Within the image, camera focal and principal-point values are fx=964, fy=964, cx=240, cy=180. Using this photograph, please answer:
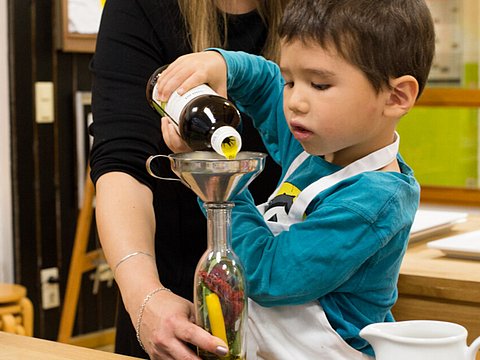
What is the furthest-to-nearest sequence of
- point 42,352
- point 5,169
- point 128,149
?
point 5,169
point 128,149
point 42,352

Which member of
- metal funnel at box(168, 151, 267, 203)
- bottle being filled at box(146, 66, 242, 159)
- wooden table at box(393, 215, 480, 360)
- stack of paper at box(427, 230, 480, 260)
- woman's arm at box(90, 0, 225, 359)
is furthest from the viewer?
stack of paper at box(427, 230, 480, 260)

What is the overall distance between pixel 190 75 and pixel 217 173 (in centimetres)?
22

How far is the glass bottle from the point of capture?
1.13 m

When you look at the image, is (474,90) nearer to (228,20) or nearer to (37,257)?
(37,257)

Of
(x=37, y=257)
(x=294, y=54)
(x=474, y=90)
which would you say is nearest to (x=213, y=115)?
(x=294, y=54)

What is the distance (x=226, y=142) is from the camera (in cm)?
117

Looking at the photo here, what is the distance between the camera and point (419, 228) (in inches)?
79.4

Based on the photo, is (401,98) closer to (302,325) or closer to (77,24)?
A: (302,325)

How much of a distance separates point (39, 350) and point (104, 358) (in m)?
0.11

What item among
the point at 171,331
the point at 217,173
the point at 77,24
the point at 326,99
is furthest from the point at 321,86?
the point at 77,24

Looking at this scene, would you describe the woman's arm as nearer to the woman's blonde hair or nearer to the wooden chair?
the woman's blonde hair

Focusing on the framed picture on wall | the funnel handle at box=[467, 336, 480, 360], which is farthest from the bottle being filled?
the framed picture on wall

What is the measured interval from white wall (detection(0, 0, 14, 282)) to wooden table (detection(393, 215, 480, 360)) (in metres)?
2.65

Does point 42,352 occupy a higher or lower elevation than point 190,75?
lower
